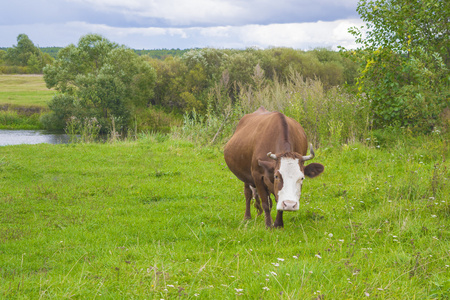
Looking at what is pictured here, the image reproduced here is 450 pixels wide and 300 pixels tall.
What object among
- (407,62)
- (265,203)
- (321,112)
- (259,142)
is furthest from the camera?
(321,112)

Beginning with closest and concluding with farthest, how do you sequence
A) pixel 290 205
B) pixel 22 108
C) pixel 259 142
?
pixel 290 205, pixel 259 142, pixel 22 108

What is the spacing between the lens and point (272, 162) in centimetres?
568

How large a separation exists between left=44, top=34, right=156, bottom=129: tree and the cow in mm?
31133

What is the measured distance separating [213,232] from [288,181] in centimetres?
140

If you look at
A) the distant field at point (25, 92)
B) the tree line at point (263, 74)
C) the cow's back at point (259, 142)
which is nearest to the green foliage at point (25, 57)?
the distant field at point (25, 92)

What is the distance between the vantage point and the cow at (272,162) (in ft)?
17.4

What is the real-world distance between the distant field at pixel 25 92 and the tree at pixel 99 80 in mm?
3174

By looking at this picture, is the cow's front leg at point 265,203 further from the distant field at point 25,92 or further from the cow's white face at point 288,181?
the distant field at point 25,92

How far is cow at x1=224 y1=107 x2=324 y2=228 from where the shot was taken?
5297 millimetres

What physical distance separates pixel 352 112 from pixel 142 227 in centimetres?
844

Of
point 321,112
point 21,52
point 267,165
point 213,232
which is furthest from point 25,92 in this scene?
point 267,165

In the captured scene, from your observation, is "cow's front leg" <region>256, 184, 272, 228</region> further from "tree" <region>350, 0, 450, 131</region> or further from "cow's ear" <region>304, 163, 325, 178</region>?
"tree" <region>350, 0, 450, 131</region>

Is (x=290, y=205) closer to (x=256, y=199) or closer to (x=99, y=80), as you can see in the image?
(x=256, y=199)

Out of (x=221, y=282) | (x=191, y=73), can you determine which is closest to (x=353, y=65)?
(x=191, y=73)
